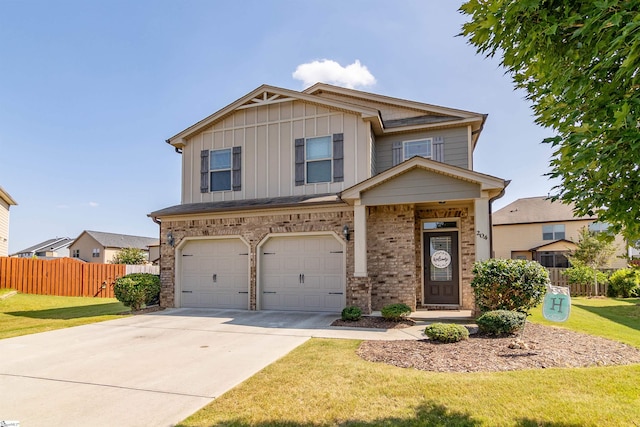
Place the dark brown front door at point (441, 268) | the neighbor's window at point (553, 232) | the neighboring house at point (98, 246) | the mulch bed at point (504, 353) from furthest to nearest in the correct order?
the neighboring house at point (98, 246), the neighbor's window at point (553, 232), the dark brown front door at point (441, 268), the mulch bed at point (504, 353)

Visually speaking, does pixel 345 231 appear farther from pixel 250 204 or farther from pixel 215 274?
pixel 215 274

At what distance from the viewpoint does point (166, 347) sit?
277 inches

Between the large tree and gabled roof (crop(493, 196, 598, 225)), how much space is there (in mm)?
30064

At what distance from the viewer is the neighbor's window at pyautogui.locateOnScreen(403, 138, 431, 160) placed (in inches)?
486

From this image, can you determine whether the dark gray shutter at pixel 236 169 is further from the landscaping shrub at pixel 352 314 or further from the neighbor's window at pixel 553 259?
the neighbor's window at pixel 553 259

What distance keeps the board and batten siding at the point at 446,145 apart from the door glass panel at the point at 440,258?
254 centimetres

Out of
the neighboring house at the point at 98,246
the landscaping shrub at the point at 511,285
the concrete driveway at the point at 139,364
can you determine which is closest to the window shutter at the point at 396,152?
the landscaping shrub at the point at 511,285

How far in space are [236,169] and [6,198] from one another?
17848mm

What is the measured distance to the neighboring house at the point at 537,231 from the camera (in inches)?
1100

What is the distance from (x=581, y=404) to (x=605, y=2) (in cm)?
393

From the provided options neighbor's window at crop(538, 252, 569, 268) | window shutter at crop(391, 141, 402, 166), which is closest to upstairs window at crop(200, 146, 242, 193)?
window shutter at crop(391, 141, 402, 166)

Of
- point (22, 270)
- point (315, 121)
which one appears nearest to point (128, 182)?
point (22, 270)

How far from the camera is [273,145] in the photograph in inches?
496

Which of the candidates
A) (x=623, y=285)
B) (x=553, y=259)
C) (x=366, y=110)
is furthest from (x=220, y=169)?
(x=553, y=259)
